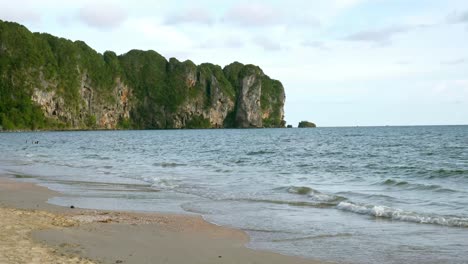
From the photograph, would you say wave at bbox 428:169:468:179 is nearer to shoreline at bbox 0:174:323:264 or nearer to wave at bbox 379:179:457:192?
wave at bbox 379:179:457:192

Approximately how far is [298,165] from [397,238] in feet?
→ 71.5

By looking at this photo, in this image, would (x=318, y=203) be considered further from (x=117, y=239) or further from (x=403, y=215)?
(x=117, y=239)

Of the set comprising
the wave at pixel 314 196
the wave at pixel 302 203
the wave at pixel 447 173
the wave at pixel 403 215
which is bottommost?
the wave at pixel 302 203

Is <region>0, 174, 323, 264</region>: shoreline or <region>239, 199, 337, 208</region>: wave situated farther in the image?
<region>239, 199, 337, 208</region>: wave

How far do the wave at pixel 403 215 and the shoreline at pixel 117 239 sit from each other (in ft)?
13.9

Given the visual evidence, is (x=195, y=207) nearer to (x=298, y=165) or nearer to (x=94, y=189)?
(x=94, y=189)

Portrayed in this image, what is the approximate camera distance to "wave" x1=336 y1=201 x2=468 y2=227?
12.4 metres

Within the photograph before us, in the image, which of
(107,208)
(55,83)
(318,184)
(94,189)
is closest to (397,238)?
(107,208)

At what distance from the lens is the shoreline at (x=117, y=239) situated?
8328mm

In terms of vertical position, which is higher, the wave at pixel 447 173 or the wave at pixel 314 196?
the wave at pixel 447 173

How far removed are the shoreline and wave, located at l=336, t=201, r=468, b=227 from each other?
424 centimetres

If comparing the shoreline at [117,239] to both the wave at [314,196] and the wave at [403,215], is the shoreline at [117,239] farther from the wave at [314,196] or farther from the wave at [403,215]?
the wave at [314,196]

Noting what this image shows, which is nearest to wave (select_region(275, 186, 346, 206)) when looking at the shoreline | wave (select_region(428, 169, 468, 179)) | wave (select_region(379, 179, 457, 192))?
wave (select_region(379, 179, 457, 192))

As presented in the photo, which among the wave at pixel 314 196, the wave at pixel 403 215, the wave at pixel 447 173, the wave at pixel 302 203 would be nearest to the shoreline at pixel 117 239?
the wave at pixel 302 203
